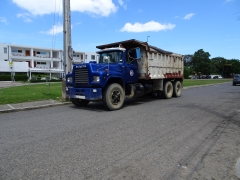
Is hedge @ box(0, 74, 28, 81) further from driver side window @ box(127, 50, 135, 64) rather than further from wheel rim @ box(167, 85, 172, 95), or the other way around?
driver side window @ box(127, 50, 135, 64)

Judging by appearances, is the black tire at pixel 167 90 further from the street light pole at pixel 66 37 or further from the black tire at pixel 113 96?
the street light pole at pixel 66 37

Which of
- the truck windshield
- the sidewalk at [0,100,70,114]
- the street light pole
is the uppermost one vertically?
the street light pole

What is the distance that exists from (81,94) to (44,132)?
3636 millimetres

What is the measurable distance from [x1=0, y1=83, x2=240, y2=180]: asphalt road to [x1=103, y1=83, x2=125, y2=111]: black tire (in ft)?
6.65

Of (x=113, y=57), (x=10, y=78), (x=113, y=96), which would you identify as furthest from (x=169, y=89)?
(x=10, y=78)

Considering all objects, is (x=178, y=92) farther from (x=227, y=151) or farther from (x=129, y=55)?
(x=227, y=151)

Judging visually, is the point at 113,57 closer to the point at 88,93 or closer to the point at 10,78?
the point at 88,93

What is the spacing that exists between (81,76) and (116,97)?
1.78 metres

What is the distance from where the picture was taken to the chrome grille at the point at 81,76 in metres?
8.48

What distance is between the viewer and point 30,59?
55.9m

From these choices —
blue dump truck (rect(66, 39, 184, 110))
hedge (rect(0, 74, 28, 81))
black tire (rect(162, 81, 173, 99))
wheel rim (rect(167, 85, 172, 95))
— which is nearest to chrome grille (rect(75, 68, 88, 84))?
blue dump truck (rect(66, 39, 184, 110))

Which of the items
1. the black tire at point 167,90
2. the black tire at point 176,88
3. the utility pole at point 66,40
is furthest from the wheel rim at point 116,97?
the black tire at point 176,88

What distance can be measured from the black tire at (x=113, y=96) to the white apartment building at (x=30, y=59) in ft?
133

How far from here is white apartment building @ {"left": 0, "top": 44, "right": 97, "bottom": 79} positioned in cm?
4869
